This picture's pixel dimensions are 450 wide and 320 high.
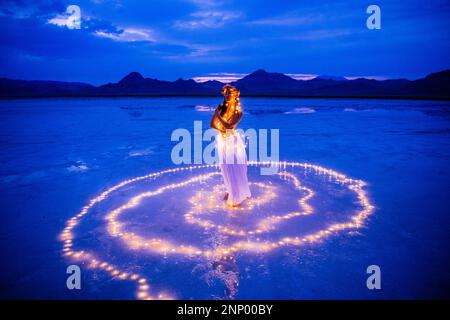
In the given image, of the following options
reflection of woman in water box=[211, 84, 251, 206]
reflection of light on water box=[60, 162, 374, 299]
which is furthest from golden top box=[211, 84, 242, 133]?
reflection of light on water box=[60, 162, 374, 299]

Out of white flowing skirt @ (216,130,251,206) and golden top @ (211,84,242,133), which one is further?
white flowing skirt @ (216,130,251,206)

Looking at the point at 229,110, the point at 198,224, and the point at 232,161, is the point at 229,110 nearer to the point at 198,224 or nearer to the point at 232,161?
the point at 232,161

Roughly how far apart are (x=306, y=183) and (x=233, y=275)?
4.38 m

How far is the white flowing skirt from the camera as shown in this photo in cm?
624

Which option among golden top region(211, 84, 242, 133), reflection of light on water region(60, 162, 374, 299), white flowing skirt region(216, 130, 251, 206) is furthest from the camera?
white flowing skirt region(216, 130, 251, 206)

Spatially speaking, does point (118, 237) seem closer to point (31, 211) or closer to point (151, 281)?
point (151, 281)

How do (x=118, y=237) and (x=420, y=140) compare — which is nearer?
(x=118, y=237)

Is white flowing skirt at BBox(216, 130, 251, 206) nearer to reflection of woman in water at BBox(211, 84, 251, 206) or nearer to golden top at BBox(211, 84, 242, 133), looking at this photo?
reflection of woman in water at BBox(211, 84, 251, 206)

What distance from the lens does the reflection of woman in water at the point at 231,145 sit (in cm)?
609

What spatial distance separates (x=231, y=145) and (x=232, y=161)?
316 mm

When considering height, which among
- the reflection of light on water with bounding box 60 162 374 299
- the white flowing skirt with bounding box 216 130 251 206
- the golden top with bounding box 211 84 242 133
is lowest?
the reflection of light on water with bounding box 60 162 374 299

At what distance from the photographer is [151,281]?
414cm

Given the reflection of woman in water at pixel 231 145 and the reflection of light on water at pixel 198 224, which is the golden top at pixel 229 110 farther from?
the reflection of light on water at pixel 198 224
